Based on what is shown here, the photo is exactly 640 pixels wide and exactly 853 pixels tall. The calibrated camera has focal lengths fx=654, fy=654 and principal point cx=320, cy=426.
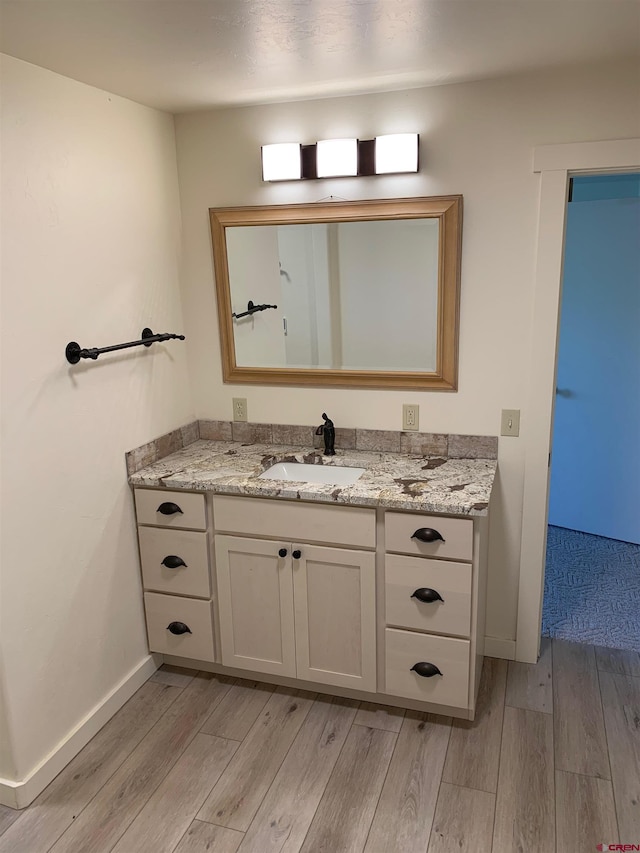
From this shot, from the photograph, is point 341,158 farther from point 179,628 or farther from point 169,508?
point 179,628

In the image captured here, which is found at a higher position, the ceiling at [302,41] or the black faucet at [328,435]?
the ceiling at [302,41]

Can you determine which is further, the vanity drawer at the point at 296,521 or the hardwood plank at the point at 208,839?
the vanity drawer at the point at 296,521

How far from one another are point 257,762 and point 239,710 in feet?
0.97

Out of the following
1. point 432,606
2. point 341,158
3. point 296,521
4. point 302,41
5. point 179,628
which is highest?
point 302,41

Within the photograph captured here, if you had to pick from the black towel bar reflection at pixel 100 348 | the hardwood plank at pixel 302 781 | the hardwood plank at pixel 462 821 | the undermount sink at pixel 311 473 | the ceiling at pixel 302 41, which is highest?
the ceiling at pixel 302 41

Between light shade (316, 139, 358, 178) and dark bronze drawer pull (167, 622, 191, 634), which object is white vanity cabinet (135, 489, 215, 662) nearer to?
dark bronze drawer pull (167, 622, 191, 634)

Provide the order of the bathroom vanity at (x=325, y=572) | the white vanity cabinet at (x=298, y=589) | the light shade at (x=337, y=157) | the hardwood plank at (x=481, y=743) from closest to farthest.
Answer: the hardwood plank at (x=481, y=743), the bathroom vanity at (x=325, y=572), the white vanity cabinet at (x=298, y=589), the light shade at (x=337, y=157)

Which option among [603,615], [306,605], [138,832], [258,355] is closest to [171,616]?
[306,605]

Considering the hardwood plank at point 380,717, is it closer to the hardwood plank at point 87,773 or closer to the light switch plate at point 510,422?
the hardwood plank at point 87,773

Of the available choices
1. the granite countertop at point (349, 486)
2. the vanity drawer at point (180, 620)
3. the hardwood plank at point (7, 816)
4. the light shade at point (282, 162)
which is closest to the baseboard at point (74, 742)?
the hardwood plank at point (7, 816)

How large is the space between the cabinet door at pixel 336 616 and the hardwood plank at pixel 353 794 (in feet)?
0.65

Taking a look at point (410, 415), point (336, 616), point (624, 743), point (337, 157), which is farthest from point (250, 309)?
point (624, 743)

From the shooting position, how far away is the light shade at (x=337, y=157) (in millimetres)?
2451

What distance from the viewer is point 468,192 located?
2412 millimetres
